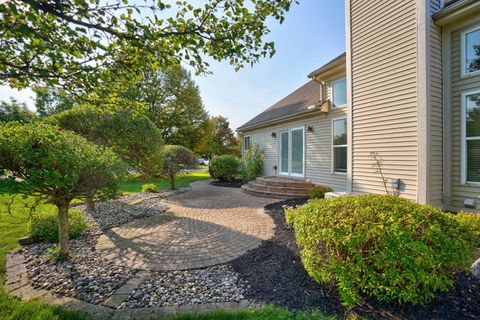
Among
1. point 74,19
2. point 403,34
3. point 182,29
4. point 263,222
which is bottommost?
point 263,222

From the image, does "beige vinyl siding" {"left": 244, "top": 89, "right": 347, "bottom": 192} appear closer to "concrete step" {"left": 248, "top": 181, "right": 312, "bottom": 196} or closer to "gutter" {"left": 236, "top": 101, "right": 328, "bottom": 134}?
"gutter" {"left": 236, "top": 101, "right": 328, "bottom": 134}

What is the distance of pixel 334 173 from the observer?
7.94 meters

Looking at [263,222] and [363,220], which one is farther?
[263,222]

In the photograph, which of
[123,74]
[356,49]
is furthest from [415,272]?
[356,49]

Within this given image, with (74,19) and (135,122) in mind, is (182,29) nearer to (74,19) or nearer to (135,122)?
(74,19)

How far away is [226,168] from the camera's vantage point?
518 inches

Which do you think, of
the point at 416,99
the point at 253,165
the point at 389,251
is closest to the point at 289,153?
the point at 253,165

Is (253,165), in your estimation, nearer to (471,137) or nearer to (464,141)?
(464,141)

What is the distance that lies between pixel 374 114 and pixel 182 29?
5673 mm

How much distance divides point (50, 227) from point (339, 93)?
930cm

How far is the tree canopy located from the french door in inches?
284

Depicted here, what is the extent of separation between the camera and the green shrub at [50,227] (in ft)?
14.2

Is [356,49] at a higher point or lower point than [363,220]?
higher

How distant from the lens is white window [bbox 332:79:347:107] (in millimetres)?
7672
